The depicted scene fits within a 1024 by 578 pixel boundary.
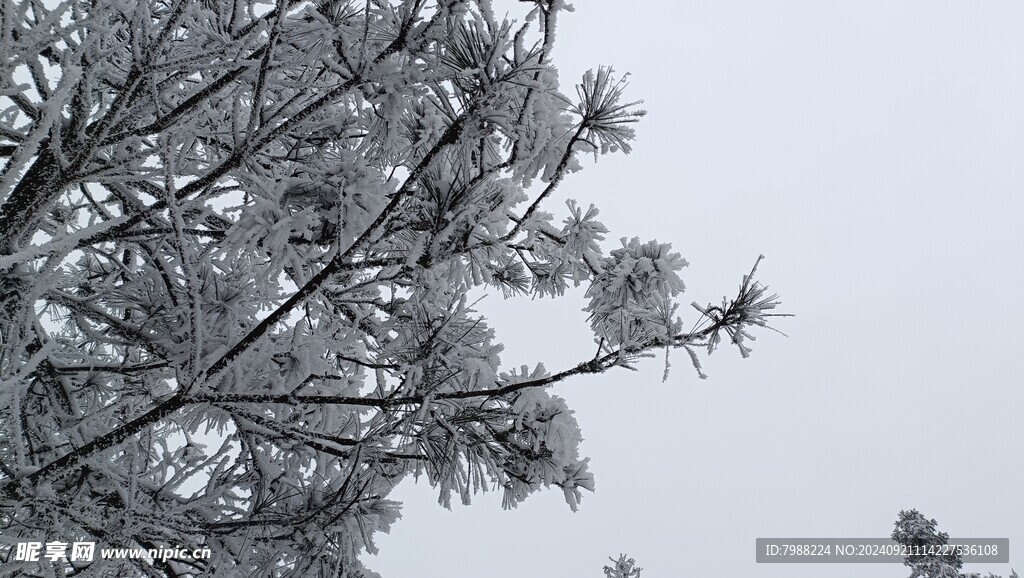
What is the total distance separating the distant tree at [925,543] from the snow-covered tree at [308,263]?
13.3 meters

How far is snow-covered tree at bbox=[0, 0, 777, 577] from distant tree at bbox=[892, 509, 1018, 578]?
43.5ft

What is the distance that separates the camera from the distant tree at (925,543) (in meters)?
12.0

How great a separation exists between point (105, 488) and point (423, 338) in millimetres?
1787

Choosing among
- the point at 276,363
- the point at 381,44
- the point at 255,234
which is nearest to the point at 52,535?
the point at 276,363

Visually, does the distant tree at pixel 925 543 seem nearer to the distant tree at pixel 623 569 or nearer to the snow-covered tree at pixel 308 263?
the distant tree at pixel 623 569

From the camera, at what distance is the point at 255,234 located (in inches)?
78.7

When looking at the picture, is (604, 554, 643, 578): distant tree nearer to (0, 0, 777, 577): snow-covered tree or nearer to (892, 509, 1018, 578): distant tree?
(892, 509, 1018, 578): distant tree

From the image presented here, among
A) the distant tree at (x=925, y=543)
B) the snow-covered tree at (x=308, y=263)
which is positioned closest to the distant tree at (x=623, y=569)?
the distant tree at (x=925, y=543)

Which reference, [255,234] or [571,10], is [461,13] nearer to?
[571,10]

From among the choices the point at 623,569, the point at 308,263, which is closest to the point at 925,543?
the point at 623,569

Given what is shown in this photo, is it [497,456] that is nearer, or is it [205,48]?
[497,456]

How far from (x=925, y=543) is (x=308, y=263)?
48.2ft

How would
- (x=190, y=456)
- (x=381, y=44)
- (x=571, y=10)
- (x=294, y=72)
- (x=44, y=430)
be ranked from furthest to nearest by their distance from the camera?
(x=190, y=456) → (x=294, y=72) → (x=44, y=430) → (x=381, y=44) → (x=571, y=10)

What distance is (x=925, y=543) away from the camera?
12.2 meters
